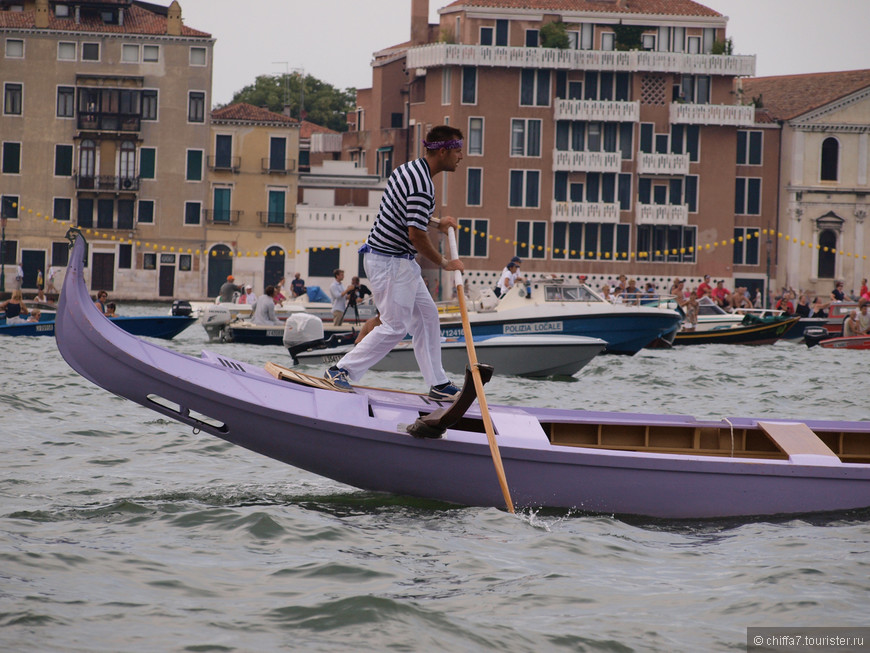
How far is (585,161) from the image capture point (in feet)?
151

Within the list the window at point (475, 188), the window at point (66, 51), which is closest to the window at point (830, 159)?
the window at point (475, 188)

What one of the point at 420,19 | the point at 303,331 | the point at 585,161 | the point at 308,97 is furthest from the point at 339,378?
the point at 308,97

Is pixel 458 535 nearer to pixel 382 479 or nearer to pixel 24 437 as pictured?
pixel 382 479

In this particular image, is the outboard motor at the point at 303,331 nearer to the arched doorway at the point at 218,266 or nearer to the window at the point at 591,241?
the window at the point at 591,241

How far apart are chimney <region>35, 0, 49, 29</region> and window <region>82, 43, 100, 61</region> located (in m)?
1.85

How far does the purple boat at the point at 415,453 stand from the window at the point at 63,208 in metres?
44.0

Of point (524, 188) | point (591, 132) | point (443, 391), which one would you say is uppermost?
point (591, 132)

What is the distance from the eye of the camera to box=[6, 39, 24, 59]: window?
48.4m

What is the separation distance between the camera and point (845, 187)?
48.1 m

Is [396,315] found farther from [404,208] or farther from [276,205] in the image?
[276,205]

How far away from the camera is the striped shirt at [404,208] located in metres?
6.62

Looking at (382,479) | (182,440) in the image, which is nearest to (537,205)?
(182,440)

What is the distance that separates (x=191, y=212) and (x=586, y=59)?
Result: 16.9m

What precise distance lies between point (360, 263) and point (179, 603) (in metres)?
45.3
